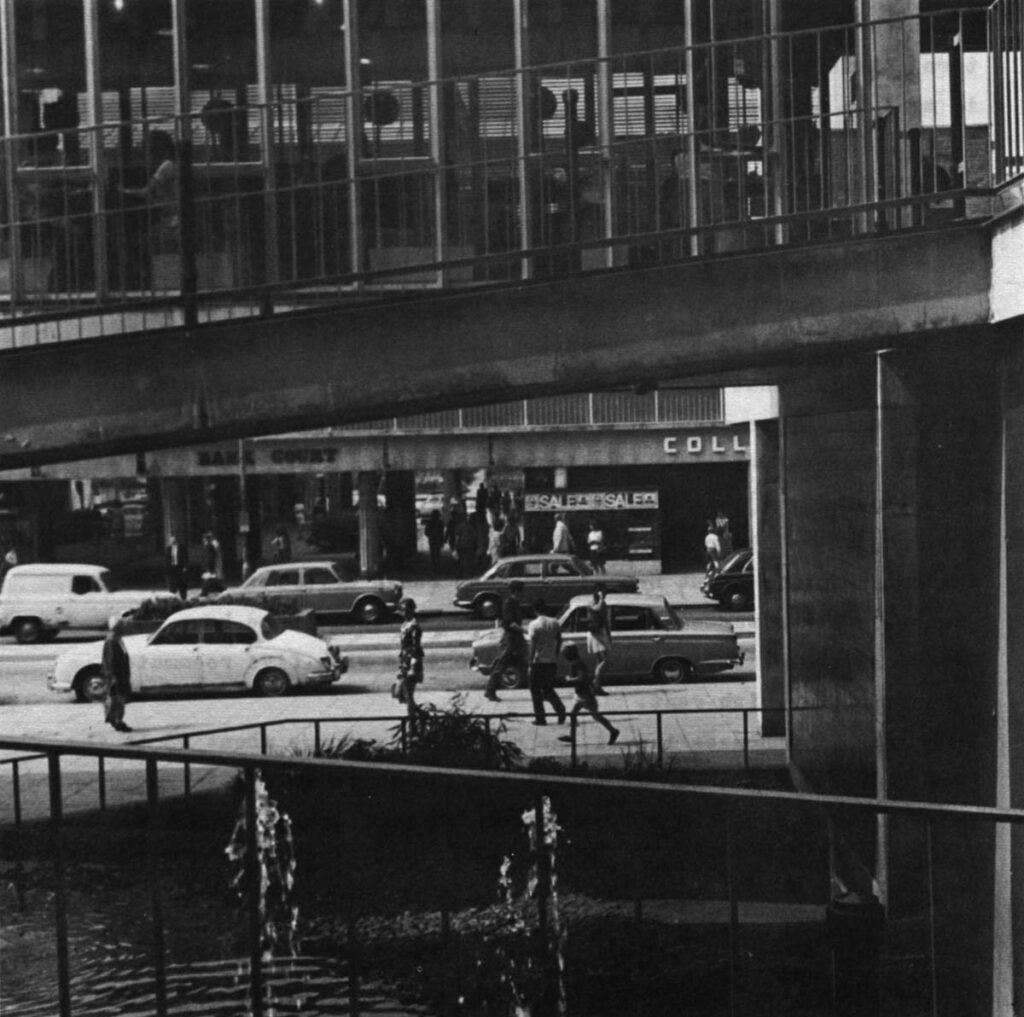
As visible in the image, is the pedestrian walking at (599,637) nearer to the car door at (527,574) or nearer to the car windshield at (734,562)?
the car door at (527,574)

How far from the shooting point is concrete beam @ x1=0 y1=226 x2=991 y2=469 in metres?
10.5

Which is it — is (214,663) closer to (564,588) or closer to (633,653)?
(633,653)

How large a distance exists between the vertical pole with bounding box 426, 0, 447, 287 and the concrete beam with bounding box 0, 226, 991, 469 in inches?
34.5

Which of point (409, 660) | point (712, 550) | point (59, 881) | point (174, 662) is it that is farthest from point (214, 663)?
point (59, 881)

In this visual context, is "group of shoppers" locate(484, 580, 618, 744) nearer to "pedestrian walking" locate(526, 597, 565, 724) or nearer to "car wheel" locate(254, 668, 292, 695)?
"pedestrian walking" locate(526, 597, 565, 724)

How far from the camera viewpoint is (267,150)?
15.2 metres

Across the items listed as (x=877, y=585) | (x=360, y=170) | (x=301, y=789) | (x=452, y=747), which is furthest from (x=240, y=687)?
(x=877, y=585)

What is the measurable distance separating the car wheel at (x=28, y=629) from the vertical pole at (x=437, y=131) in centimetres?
2089

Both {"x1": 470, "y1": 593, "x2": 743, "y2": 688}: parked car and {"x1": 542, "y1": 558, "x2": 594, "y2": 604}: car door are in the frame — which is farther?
{"x1": 542, "y1": 558, "x2": 594, "y2": 604}: car door

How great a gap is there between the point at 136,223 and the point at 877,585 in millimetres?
7831

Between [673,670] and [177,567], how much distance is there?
16947 mm

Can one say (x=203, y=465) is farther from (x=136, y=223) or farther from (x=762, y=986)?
(x=762, y=986)

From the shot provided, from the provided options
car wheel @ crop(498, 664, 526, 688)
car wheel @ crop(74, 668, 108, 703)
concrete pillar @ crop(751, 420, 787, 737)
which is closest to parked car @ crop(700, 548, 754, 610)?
car wheel @ crop(498, 664, 526, 688)

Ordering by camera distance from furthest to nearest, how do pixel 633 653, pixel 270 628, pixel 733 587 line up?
pixel 733 587 < pixel 270 628 < pixel 633 653
